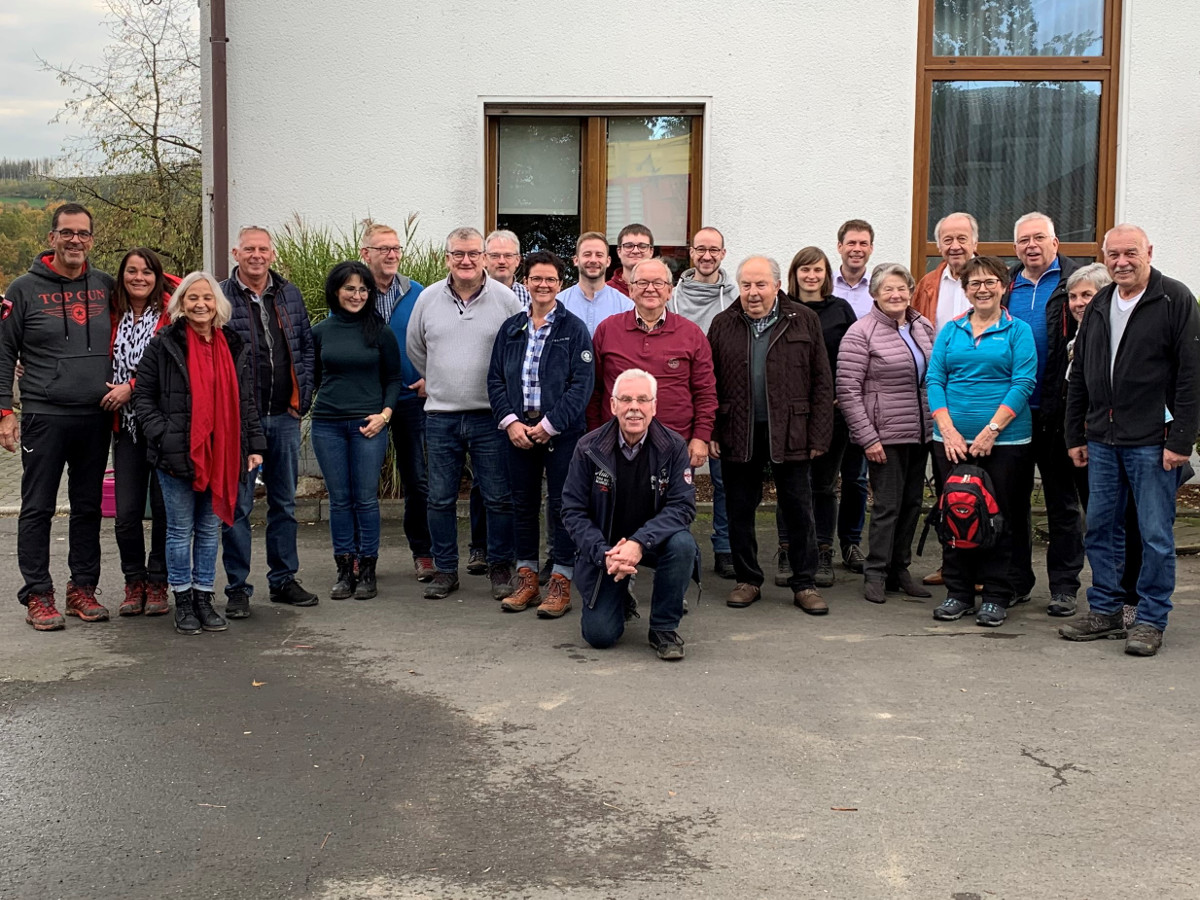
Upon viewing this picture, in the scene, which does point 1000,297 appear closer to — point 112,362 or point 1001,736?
point 1001,736

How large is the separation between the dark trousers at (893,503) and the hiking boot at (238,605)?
3.42 meters

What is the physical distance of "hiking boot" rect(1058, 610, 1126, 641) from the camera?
21.7ft

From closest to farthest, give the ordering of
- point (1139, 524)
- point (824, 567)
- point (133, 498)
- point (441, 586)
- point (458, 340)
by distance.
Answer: point (1139, 524) → point (133, 498) → point (458, 340) → point (441, 586) → point (824, 567)

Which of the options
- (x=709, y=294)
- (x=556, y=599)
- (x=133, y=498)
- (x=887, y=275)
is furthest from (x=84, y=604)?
(x=887, y=275)

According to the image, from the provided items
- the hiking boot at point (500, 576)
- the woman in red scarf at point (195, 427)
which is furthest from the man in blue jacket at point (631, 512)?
the woman in red scarf at point (195, 427)

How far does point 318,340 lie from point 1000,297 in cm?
370

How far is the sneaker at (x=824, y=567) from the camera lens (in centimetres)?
786

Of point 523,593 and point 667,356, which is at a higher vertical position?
point 667,356

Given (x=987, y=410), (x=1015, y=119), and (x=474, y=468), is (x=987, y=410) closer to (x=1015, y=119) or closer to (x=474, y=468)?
(x=474, y=468)

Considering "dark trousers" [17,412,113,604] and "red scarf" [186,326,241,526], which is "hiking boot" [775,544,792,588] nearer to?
"red scarf" [186,326,241,526]

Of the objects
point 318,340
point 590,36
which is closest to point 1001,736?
point 318,340

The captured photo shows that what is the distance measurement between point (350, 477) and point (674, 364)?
1.95m

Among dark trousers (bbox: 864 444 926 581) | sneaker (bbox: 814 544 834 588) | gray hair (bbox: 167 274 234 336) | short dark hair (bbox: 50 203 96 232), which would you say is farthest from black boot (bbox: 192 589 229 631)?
dark trousers (bbox: 864 444 926 581)

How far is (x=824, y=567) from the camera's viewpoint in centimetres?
797
